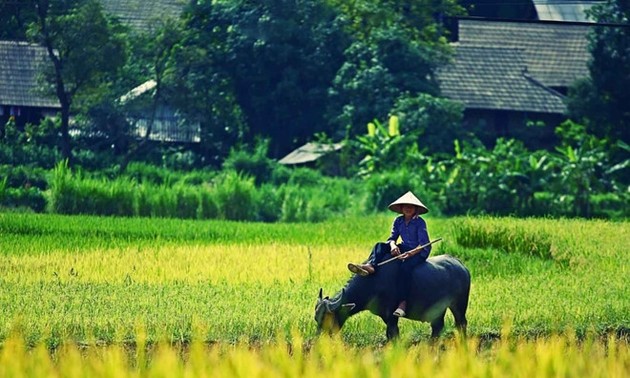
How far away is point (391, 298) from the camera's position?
9.33m

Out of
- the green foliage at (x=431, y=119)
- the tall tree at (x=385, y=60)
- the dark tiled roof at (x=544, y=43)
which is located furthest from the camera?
the dark tiled roof at (x=544, y=43)

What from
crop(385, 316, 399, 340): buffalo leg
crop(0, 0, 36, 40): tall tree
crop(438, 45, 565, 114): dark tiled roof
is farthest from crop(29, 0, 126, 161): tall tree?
crop(385, 316, 399, 340): buffalo leg

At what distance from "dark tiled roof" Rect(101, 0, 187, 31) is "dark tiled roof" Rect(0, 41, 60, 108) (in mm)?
1856

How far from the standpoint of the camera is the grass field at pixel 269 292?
23.7ft

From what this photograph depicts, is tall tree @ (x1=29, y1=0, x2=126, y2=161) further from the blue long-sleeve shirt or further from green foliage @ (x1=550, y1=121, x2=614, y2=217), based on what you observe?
the blue long-sleeve shirt

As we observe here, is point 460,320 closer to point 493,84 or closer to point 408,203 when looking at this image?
point 408,203

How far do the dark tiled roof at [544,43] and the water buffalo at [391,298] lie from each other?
2241cm

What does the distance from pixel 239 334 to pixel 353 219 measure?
12123 millimetres

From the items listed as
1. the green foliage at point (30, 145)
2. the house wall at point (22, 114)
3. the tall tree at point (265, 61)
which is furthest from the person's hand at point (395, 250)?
the house wall at point (22, 114)

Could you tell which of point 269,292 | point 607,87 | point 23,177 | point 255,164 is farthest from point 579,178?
point 269,292

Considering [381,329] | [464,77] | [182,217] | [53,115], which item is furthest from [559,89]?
[381,329]

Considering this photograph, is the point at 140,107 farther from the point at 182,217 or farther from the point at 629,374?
the point at 629,374

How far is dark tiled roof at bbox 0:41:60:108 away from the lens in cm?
2823

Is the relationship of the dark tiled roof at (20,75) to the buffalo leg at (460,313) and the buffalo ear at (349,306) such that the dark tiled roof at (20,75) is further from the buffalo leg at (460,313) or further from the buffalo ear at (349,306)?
the buffalo ear at (349,306)
